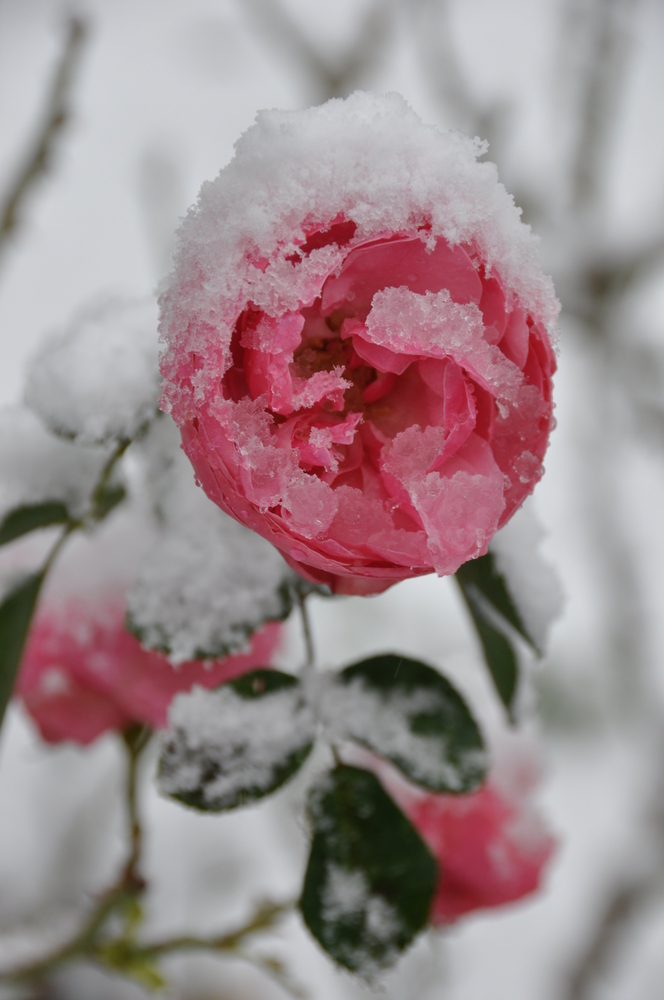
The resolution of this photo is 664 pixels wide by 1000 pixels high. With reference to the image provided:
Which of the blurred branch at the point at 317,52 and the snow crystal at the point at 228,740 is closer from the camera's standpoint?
the snow crystal at the point at 228,740

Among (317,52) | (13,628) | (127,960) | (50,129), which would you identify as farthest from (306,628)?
(317,52)

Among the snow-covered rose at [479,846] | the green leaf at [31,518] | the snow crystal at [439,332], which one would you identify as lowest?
the snow-covered rose at [479,846]

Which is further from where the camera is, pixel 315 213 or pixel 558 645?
pixel 558 645

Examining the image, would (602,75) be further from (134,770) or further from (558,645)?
(134,770)

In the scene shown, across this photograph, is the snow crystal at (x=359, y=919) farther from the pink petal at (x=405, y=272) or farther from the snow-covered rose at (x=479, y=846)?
the pink petal at (x=405, y=272)

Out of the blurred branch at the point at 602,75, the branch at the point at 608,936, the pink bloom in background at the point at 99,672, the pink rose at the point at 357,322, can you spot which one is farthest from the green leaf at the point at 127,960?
the blurred branch at the point at 602,75

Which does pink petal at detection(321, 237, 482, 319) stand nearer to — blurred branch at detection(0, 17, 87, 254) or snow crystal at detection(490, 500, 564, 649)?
snow crystal at detection(490, 500, 564, 649)
